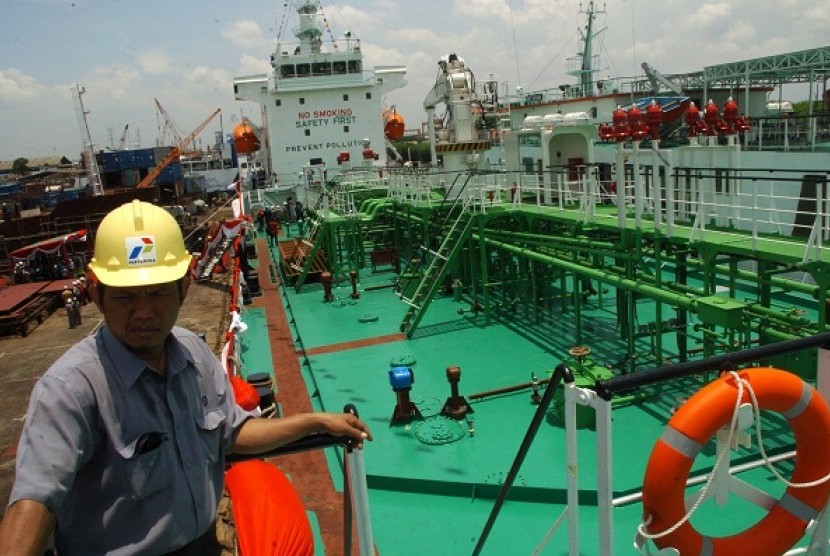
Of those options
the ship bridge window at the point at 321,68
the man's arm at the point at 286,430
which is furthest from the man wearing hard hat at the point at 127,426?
the ship bridge window at the point at 321,68

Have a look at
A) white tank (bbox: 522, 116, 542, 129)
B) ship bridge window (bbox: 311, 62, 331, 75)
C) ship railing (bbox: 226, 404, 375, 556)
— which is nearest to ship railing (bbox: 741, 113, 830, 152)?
white tank (bbox: 522, 116, 542, 129)

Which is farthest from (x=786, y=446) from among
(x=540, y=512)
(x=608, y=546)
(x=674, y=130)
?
(x=674, y=130)

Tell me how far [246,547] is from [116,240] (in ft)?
9.40

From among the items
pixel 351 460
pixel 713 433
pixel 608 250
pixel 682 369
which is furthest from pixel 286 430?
pixel 608 250

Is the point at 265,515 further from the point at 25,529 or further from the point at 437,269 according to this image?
the point at 437,269

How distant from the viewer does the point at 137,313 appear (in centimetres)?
220

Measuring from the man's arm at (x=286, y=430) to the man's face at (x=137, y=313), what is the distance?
58cm

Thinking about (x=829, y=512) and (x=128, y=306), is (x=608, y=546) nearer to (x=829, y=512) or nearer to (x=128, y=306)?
(x=829, y=512)

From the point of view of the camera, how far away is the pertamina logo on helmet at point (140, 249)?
219 centimetres

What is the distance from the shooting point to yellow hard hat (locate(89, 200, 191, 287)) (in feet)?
7.13

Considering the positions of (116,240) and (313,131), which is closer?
(116,240)

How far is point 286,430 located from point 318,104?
32.6 metres

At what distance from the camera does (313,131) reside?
33.6 metres

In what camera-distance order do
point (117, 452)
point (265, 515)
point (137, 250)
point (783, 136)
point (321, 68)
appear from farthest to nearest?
point (321, 68) → point (783, 136) → point (265, 515) → point (137, 250) → point (117, 452)
